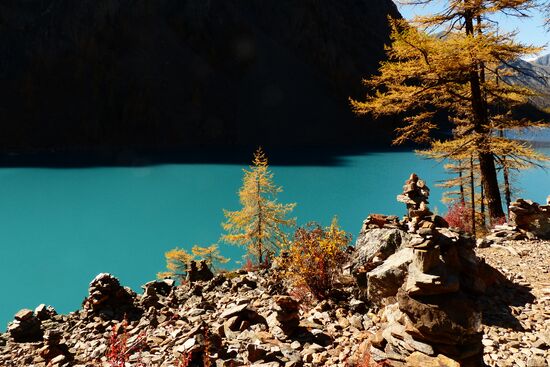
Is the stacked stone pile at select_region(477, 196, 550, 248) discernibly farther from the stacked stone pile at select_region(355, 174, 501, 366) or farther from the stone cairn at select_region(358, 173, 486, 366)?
the stone cairn at select_region(358, 173, 486, 366)

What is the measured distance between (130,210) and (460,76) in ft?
105

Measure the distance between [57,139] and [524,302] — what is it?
96887 mm

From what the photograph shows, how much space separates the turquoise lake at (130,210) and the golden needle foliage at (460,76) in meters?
7.99

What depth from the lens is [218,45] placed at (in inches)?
4082

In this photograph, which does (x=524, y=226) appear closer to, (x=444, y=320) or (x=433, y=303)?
(x=433, y=303)

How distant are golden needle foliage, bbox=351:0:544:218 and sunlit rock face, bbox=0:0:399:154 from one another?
85.6m

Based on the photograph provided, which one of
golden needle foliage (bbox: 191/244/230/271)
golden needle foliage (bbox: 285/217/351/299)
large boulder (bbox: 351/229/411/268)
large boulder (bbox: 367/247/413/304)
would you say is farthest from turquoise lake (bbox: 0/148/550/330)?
large boulder (bbox: 367/247/413/304)

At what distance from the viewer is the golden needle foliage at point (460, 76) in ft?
35.5

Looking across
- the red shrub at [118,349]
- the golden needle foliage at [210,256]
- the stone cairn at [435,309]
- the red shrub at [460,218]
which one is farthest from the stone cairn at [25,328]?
the red shrub at [460,218]

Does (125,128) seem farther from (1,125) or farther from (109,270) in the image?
(109,270)

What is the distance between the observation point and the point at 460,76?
12.2m

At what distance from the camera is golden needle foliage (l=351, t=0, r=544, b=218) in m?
10.8

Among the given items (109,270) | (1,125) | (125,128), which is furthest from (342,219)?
(1,125)

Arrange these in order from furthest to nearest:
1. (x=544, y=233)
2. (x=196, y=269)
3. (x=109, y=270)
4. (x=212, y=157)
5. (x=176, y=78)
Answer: (x=176, y=78), (x=212, y=157), (x=109, y=270), (x=196, y=269), (x=544, y=233)
